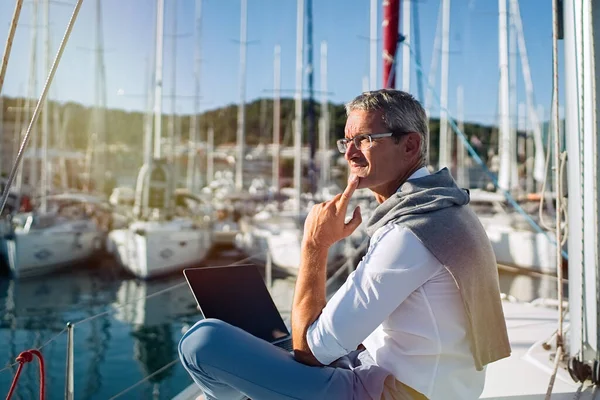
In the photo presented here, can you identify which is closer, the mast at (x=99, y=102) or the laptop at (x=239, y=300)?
the laptop at (x=239, y=300)

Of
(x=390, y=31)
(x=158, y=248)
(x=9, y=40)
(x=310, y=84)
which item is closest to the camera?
(x=9, y=40)

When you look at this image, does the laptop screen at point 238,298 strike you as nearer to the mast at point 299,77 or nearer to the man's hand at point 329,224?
the man's hand at point 329,224

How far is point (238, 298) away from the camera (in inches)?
74.2

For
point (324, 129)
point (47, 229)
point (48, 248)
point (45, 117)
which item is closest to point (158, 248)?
point (48, 248)

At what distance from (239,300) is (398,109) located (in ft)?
2.91

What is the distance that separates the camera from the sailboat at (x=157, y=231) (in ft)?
44.4

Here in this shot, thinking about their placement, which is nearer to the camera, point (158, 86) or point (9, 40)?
point (9, 40)

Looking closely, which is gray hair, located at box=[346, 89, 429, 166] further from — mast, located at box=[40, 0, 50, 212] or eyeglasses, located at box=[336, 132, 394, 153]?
mast, located at box=[40, 0, 50, 212]

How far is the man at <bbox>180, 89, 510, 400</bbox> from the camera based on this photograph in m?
1.23

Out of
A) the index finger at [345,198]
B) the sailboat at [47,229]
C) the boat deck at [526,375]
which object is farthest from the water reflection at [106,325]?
the index finger at [345,198]

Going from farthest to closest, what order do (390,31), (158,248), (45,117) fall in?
(45,117) → (158,248) → (390,31)

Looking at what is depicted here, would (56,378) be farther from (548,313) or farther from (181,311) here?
(548,313)

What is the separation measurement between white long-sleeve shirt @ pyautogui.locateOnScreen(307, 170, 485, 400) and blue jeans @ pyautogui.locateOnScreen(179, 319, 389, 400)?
2.6 inches

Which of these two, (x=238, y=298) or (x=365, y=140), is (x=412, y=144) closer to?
(x=365, y=140)
